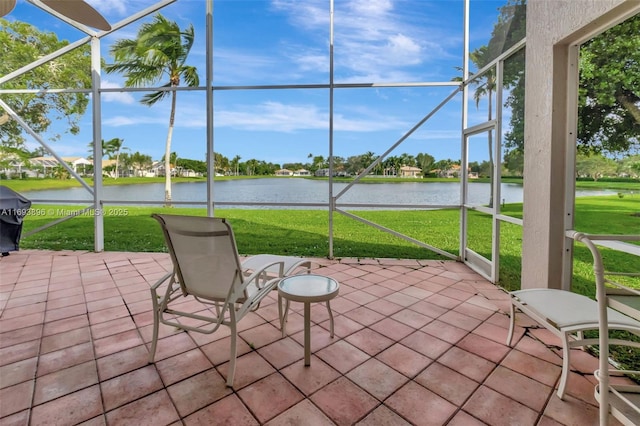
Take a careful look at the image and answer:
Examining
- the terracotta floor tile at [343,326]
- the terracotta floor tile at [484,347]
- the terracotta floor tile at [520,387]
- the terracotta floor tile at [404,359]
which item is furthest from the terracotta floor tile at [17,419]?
the terracotta floor tile at [484,347]

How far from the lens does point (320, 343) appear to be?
216 centimetres

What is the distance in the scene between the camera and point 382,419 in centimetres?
146

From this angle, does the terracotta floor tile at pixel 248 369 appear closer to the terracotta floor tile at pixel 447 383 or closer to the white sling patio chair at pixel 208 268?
the white sling patio chair at pixel 208 268

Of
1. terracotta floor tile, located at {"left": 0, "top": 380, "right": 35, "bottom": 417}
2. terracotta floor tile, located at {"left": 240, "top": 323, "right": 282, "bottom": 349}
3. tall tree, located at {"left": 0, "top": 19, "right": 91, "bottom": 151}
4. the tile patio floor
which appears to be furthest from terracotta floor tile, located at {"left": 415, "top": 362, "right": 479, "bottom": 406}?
tall tree, located at {"left": 0, "top": 19, "right": 91, "bottom": 151}

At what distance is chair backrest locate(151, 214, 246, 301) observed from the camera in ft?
5.88

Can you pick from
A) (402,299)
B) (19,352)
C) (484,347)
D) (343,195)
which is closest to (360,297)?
(402,299)

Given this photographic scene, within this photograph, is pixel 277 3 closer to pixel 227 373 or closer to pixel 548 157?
pixel 548 157

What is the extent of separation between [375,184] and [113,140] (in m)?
9.58

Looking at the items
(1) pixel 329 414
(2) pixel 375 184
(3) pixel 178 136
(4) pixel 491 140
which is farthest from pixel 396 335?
(3) pixel 178 136

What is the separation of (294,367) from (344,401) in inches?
16.0

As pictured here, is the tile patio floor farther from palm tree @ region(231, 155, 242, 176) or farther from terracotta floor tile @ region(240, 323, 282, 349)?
palm tree @ region(231, 155, 242, 176)

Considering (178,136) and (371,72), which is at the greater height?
(371,72)

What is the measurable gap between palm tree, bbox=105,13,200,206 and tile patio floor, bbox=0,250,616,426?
6141 millimetres

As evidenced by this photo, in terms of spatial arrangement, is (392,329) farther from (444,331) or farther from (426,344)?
(444,331)
